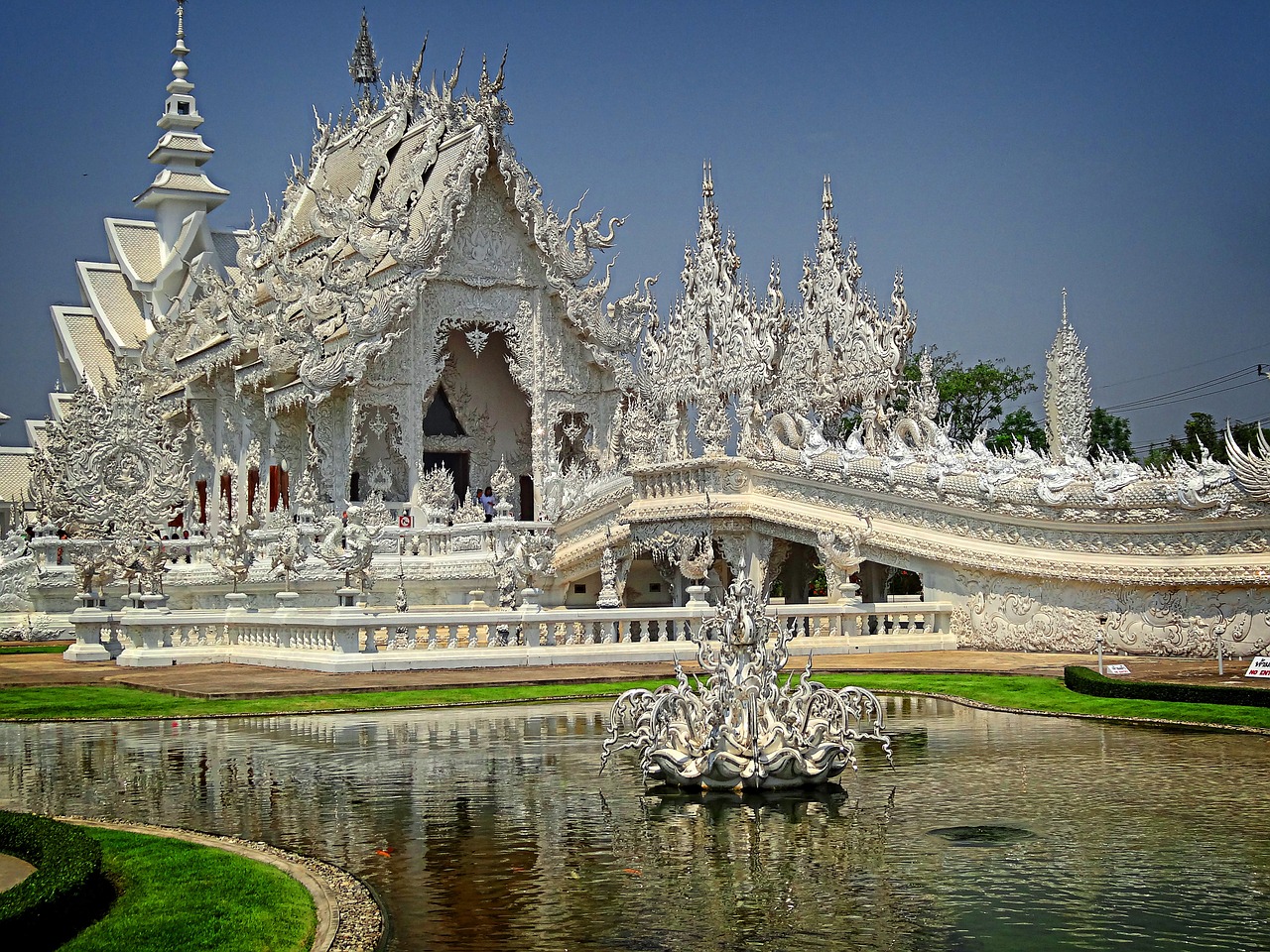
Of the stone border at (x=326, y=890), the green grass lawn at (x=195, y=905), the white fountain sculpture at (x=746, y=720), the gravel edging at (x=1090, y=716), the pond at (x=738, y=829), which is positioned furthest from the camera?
the gravel edging at (x=1090, y=716)

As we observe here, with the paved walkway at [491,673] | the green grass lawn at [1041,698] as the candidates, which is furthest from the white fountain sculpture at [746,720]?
the paved walkway at [491,673]

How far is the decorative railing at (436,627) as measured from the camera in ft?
55.5

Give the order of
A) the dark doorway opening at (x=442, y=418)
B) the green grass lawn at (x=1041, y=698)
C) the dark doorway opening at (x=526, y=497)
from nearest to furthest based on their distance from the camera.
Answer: the green grass lawn at (x=1041, y=698), the dark doorway opening at (x=526, y=497), the dark doorway opening at (x=442, y=418)

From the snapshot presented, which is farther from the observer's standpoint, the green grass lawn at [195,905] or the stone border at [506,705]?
the stone border at [506,705]

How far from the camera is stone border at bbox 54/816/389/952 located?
232 inches

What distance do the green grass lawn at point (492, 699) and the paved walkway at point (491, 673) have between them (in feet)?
1.00

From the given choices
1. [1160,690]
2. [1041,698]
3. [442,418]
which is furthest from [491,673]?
[442,418]

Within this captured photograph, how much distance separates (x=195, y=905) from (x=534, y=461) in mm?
22794

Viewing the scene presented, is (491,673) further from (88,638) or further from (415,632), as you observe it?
(88,638)

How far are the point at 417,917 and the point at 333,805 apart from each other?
2.61 meters

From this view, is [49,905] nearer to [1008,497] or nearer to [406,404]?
[1008,497]

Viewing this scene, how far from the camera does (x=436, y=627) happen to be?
55.8 feet

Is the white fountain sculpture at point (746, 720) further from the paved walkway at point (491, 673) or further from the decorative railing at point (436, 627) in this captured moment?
the decorative railing at point (436, 627)

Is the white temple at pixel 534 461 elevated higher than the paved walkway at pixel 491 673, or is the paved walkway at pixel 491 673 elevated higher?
the white temple at pixel 534 461
